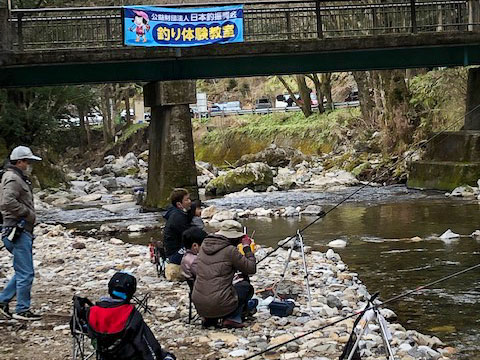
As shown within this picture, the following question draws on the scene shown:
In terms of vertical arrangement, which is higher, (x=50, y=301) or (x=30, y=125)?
(x=30, y=125)

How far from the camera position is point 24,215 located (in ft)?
28.5

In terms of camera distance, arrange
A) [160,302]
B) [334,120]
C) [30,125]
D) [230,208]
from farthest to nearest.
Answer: [334,120] → [30,125] → [230,208] → [160,302]

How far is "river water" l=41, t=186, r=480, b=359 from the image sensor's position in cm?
972

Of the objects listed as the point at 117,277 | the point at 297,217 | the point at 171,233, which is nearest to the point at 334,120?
the point at 297,217

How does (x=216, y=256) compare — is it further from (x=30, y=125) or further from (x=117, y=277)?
(x=30, y=125)

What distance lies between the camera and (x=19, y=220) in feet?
28.6

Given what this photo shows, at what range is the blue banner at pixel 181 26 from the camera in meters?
22.8

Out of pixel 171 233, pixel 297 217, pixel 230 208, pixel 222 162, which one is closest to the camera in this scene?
pixel 171 233

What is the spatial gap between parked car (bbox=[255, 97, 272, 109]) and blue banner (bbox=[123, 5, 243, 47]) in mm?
36159

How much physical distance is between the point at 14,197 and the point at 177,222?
259cm

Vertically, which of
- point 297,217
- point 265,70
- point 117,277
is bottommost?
point 297,217

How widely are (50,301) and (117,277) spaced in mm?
4609

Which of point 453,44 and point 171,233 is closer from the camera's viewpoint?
point 171,233

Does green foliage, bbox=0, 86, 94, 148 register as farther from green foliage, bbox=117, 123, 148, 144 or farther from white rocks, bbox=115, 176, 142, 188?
green foliage, bbox=117, 123, 148, 144
